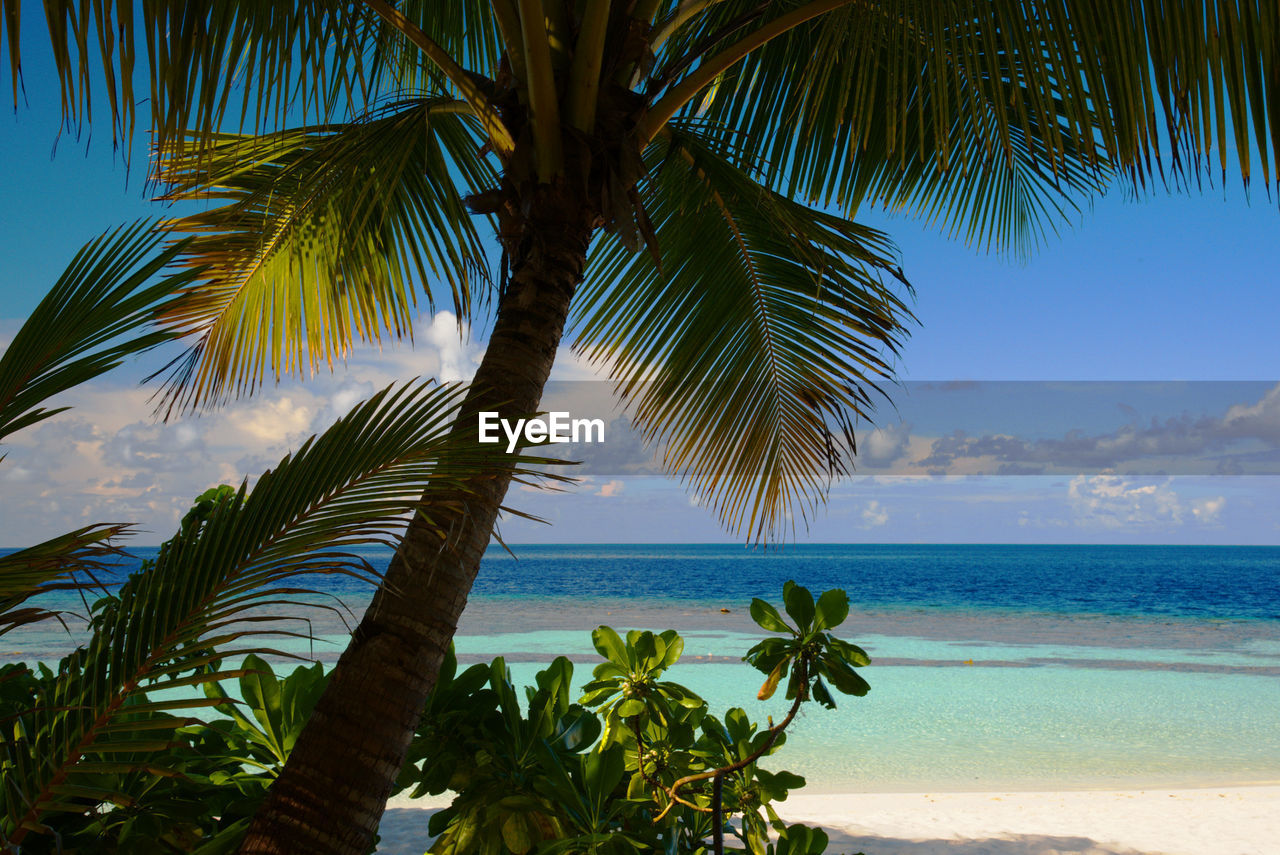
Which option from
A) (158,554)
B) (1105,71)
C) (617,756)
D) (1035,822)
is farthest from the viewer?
(1035,822)

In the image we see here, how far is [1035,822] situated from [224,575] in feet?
17.8

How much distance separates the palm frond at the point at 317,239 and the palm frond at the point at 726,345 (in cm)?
72

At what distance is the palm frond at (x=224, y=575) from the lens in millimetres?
997

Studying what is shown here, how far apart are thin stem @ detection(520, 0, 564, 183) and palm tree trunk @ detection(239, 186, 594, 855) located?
375mm

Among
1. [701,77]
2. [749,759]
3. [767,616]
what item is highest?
[701,77]

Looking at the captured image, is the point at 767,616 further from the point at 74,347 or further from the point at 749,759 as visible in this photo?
the point at 74,347

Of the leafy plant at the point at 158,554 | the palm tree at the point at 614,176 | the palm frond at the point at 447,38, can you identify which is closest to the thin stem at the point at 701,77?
the palm tree at the point at 614,176

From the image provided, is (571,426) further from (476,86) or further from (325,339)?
(325,339)

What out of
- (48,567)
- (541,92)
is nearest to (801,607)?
(541,92)

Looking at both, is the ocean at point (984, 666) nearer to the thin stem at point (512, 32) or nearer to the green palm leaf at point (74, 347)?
the green palm leaf at point (74, 347)

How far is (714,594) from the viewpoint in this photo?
2825 centimetres

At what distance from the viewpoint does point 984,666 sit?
12.1m

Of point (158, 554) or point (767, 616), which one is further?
point (767, 616)

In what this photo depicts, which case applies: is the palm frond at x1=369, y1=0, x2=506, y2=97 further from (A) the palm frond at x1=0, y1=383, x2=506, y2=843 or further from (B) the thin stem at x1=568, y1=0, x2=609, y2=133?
(A) the palm frond at x1=0, y1=383, x2=506, y2=843
